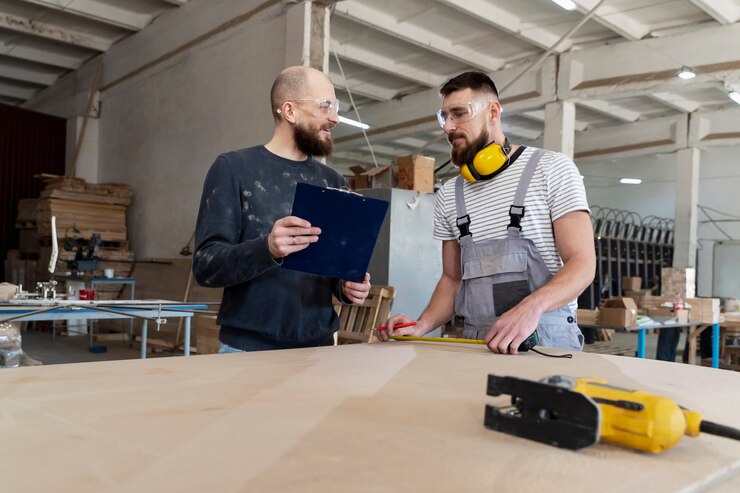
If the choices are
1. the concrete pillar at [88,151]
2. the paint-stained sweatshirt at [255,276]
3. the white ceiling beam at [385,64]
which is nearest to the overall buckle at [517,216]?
the paint-stained sweatshirt at [255,276]

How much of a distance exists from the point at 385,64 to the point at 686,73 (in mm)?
4176

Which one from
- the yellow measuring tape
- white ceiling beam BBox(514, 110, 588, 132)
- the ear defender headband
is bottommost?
the yellow measuring tape

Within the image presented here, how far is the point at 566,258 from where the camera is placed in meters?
2.14

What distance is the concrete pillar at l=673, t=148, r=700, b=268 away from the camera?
11.8 metres

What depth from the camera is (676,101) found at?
38.3 ft

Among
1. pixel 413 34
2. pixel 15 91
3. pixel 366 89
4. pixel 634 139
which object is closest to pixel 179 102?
pixel 413 34

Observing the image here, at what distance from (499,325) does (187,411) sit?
3.44 ft

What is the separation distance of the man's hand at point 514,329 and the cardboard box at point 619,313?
4.72 m

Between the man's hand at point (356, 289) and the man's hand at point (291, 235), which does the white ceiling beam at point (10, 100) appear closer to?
the man's hand at point (356, 289)

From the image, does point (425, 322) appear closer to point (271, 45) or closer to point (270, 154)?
point (270, 154)

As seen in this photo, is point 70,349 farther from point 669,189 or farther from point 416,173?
point 669,189

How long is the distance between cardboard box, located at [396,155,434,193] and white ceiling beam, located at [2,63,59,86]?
26.4ft

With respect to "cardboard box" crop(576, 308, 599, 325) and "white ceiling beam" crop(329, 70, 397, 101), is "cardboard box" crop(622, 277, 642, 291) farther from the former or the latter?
"white ceiling beam" crop(329, 70, 397, 101)

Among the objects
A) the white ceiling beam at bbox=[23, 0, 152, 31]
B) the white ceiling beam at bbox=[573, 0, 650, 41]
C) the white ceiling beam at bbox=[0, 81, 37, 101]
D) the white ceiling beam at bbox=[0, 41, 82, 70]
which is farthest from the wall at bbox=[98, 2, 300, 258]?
the white ceiling beam at bbox=[573, 0, 650, 41]
